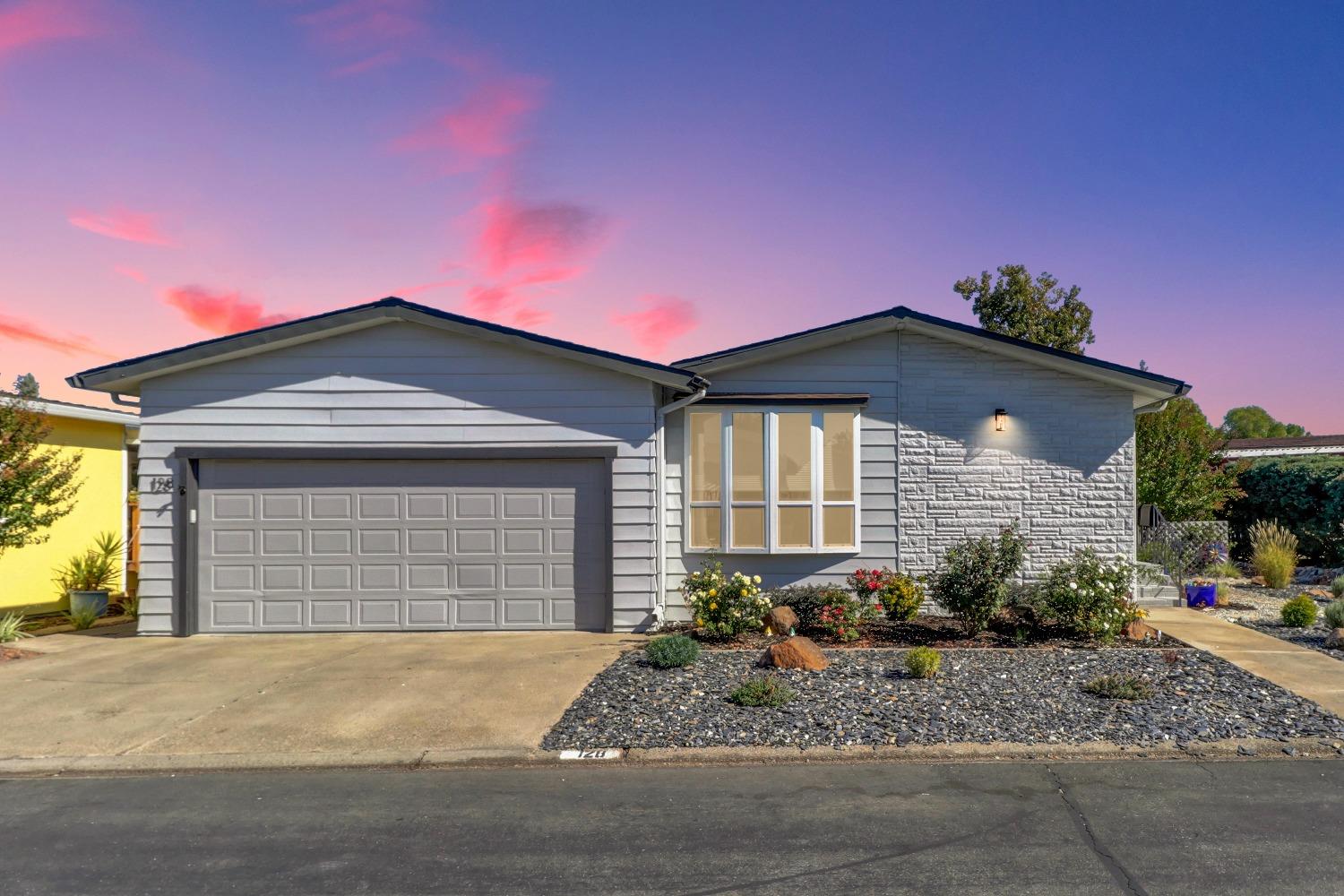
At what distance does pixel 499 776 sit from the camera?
5738 mm

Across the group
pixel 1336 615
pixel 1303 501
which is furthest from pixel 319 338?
pixel 1303 501

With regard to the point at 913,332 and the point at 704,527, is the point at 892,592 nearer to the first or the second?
the point at 704,527

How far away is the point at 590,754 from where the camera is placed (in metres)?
6.09

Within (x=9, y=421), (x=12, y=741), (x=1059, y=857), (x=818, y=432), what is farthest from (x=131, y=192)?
(x=1059, y=857)

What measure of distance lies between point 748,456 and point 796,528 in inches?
46.5

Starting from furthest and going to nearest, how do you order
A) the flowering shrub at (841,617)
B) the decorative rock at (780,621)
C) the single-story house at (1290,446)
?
the single-story house at (1290,446) < the decorative rock at (780,621) < the flowering shrub at (841,617)

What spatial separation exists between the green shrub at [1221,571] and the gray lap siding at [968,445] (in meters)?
4.53

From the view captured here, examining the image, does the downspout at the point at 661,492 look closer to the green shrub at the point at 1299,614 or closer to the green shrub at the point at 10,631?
the green shrub at the point at 10,631

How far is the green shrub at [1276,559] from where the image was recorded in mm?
14852

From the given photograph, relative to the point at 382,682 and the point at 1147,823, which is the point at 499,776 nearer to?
the point at 382,682

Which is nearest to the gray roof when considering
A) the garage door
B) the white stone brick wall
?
the garage door

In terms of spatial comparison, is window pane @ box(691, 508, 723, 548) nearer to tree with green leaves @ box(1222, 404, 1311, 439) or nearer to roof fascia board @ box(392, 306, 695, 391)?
roof fascia board @ box(392, 306, 695, 391)

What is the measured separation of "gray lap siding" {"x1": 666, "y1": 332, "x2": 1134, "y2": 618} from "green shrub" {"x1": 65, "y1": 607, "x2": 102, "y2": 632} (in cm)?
946

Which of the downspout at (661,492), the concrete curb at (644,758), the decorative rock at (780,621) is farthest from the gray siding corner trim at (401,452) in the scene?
the concrete curb at (644,758)
